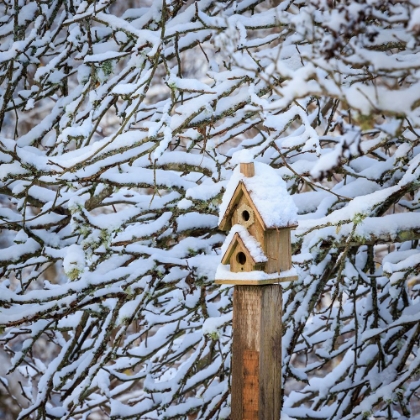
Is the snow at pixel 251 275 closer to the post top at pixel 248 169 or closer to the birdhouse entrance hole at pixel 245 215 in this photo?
the birdhouse entrance hole at pixel 245 215

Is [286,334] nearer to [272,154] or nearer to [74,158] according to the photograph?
[272,154]

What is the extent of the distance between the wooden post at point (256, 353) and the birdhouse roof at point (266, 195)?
0.78 ft

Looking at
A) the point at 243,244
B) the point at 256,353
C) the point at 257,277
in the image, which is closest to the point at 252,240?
the point at 243,244

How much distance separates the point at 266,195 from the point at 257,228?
0.41ft

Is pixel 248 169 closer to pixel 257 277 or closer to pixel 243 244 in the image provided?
pixel 243 244

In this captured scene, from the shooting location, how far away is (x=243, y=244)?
7.27 ft

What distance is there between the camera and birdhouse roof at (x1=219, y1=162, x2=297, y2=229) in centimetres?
218

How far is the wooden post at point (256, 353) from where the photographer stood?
2197 mm

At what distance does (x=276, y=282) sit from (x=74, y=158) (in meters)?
1.11

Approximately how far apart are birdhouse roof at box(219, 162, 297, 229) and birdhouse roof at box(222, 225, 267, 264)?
90mm

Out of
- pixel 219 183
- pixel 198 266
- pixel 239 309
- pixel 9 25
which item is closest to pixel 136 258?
pixel 198 266

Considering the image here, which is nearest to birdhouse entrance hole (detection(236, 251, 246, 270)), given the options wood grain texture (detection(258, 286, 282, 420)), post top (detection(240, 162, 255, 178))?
wood grain texture (detection(258, 286, 282, 420))

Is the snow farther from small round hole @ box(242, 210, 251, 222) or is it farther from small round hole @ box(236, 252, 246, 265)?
small round hole @ box(242, 210, 251, 222)

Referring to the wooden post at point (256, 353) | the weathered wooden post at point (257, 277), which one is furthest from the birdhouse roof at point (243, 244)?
the wooden post at point (256, 353)
